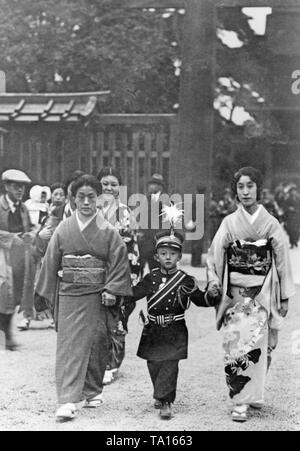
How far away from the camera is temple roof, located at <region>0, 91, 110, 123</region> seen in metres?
11.0

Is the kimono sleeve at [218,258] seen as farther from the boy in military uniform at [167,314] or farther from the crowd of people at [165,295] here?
the boy in military uniform at [167,314]

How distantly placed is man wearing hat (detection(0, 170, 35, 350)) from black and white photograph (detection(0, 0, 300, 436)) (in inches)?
0.5

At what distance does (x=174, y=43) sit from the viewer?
36.3 feet

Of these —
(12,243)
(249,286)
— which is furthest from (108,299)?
(12,243)

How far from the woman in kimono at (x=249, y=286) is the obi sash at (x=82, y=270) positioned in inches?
25.7

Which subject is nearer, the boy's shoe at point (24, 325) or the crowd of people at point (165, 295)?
the crowd of people at point (165, 295)

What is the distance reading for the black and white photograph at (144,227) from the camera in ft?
13.1

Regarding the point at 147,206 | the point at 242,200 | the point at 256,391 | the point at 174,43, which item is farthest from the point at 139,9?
the point at 256,391

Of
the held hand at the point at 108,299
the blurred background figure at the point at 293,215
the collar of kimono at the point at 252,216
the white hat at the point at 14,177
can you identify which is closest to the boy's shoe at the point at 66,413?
the held hand at the point at 108,299

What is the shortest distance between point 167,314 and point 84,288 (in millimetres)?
501

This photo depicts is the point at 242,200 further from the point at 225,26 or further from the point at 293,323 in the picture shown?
the point at 225,26

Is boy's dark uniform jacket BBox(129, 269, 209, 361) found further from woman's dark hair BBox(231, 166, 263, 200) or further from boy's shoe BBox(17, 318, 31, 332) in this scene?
boy's shoe BBox(17, 318, 31, 332)
